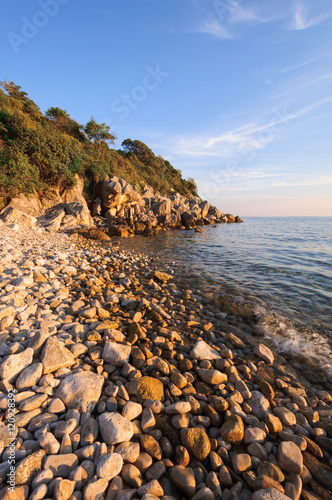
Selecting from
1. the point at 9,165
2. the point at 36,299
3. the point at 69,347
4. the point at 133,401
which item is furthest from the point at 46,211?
the point at 133,401

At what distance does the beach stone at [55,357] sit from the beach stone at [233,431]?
2059 millimetres

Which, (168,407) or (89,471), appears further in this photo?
(168,407)

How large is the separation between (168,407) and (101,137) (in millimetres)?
36403

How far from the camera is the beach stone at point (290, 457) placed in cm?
190

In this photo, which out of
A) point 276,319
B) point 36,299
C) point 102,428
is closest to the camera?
A: point 102,428

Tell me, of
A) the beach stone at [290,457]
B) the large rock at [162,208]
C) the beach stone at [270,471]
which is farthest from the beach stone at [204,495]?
the large rock at [162,208]

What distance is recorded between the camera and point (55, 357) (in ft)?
8.79

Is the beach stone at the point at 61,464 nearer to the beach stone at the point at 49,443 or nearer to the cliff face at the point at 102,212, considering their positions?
the beach stone at the point at 49,443

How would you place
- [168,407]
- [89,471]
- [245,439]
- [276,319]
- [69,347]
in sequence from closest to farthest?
[89,471] → [245,439] → [168,407] → [69,347] → [276,319]

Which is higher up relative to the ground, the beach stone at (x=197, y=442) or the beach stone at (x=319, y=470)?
the beach stone at (x=197, y=442)

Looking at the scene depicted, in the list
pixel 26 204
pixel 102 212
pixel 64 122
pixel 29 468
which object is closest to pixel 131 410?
pixel 29 468

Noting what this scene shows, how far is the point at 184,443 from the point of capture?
6.70 feet

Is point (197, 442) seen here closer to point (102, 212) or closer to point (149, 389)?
point (149, 389)

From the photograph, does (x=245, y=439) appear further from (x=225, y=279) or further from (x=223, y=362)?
(x=225, y=279)
